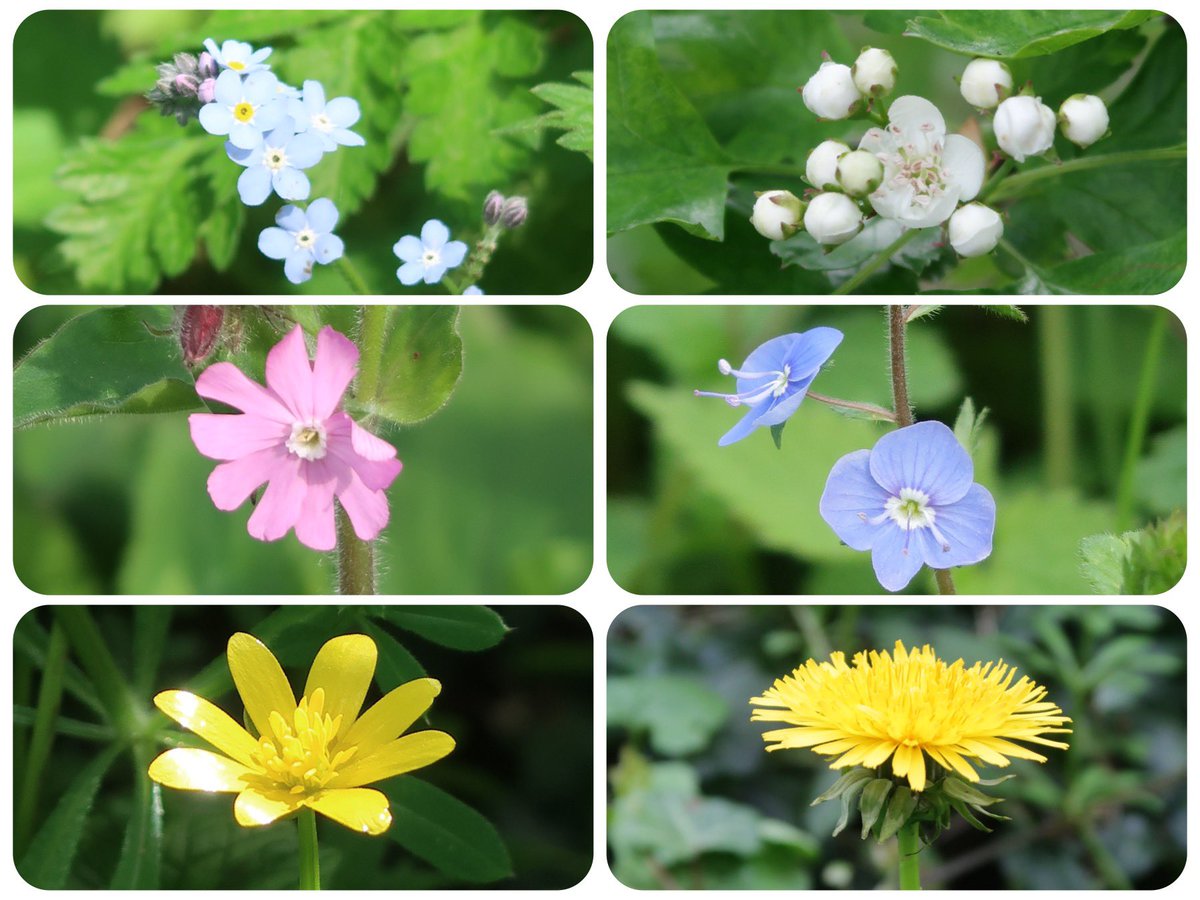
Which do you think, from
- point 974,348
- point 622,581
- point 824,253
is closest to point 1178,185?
point 974,348

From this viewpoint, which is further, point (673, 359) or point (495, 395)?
point (495, 395)

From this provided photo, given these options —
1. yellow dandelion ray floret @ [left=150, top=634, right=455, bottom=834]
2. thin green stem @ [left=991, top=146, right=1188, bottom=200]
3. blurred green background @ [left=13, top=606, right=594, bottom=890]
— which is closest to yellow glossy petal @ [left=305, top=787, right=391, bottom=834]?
yellow dandelion ray floret @ [left=150, top=634, right=455, bottom=834]

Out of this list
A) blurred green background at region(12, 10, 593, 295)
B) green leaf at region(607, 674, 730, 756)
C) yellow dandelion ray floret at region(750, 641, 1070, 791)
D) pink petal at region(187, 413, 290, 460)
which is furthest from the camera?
green leaf at region(607, 674, 730, 756)

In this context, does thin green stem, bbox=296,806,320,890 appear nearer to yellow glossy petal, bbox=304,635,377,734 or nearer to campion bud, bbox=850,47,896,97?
yellow glossy petal, bbox=304,635,377,734

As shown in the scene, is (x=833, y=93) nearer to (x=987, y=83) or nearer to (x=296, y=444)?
(x=987, y=83)

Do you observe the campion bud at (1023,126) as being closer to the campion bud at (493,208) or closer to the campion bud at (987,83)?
the campion bud at (987,83)

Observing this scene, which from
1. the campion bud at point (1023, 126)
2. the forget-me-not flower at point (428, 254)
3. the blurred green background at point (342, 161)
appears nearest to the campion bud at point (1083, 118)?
the campion bud at point (1023, 126)

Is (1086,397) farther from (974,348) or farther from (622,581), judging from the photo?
(622,581)
